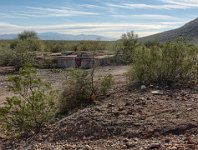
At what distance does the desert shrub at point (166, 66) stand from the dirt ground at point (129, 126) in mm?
1586

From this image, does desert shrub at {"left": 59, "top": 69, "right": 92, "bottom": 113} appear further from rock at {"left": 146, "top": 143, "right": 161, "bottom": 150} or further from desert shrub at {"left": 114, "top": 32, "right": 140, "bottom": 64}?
desert shrub at {"left": 114, "top": 32, "right": 140, "bottom": 64}

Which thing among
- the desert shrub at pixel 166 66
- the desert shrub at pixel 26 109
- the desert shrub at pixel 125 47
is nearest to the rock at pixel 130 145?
the desert shrub at pixel 26 109

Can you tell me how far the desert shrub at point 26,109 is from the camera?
1059cm

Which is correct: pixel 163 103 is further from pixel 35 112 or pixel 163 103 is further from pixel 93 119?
pixel 35 112

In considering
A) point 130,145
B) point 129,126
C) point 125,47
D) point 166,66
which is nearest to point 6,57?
point 125,47

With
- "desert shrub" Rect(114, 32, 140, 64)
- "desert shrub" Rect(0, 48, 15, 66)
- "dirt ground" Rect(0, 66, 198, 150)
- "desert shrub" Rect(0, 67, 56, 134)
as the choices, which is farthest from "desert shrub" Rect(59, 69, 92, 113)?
"desert shrub" Rect(0, 48, 15, 66)

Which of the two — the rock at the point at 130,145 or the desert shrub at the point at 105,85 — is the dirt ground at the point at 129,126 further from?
the desert shrub at the point at 105,85

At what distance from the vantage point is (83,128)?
9617 mm

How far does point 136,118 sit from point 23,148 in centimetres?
255

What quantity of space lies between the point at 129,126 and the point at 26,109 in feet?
9.33

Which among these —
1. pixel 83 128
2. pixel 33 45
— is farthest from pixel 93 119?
pixel 33 45

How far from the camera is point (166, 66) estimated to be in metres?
13.3

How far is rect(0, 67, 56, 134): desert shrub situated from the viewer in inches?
417

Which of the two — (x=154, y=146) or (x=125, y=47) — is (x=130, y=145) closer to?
(x=154, y=146)
